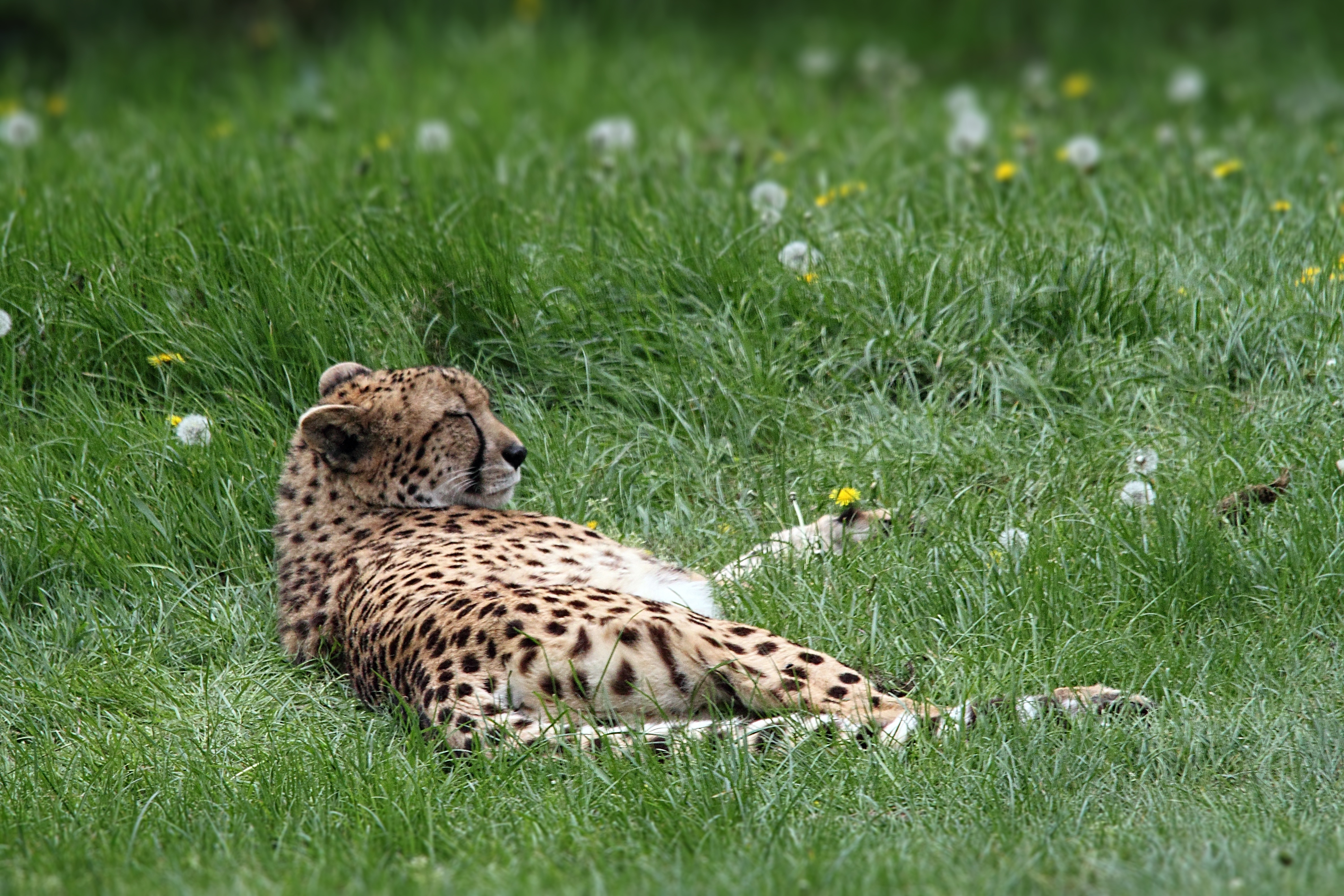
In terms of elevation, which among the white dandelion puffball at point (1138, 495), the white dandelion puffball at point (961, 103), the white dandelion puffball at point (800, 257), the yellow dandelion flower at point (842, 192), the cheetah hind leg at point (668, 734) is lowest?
the cheetah hind leg at point (668, 734)

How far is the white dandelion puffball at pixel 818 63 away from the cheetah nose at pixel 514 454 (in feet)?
19.5

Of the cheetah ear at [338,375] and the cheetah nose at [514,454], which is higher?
the cheetah ear at [338,375]

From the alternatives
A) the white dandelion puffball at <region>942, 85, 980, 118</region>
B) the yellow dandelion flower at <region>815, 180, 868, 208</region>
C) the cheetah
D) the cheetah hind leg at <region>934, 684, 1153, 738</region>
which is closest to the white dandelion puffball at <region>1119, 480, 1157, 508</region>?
the cheetah

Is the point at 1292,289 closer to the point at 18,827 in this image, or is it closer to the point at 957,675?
the point at 957,675

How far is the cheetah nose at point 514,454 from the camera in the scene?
4.79m

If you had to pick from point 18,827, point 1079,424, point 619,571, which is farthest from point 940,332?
point 18,827

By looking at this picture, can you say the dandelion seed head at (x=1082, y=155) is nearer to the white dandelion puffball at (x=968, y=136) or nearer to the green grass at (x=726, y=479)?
the green grass at (x=726, y=479)

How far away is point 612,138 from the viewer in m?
7.71

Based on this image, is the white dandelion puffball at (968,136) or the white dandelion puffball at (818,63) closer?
the white dandelion puffball at (968,136)

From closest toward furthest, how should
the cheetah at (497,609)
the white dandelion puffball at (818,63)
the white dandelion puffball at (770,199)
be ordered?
the cheetah at (497,609) < the white dandelion puffball at (770,199) < the white dandelion puffball at (818,63)

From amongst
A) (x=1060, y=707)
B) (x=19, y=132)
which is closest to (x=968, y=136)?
(x=1060, y=707)

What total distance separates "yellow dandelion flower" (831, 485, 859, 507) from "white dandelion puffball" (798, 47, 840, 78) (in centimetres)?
577

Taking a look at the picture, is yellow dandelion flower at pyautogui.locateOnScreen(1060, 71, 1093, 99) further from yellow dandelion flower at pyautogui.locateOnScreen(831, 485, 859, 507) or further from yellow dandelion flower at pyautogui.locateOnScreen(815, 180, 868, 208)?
yellow dandelion flower at pyautogui.locateOnScreen(831, 485, 859, 507)

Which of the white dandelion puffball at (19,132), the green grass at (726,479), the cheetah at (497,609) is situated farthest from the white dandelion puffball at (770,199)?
the white dandelion puffball at (19,132)
